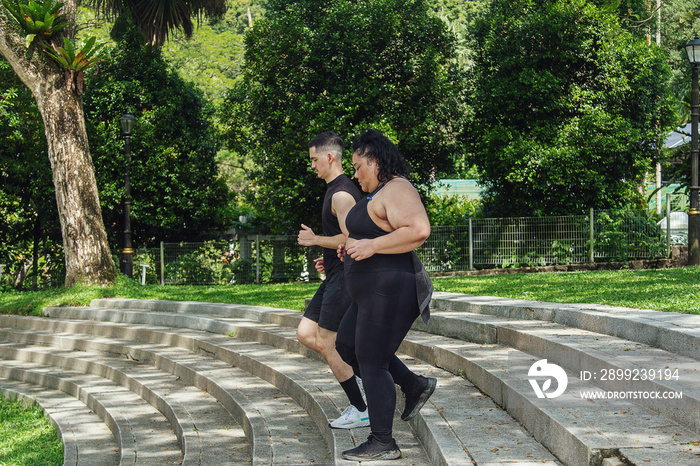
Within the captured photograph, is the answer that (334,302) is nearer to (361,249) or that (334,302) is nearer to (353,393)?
(353,393)

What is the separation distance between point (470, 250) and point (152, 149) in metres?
9.78

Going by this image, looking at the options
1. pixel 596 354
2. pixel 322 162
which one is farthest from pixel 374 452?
pixel 322 162

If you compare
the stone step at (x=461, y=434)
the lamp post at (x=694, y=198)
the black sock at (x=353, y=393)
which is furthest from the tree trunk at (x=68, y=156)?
the lamp post at (x=694, y=198)

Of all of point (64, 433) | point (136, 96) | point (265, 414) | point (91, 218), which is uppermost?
point (136, 96)

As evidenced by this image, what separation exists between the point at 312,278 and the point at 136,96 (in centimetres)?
766

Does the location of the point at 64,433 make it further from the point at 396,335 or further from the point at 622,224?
the point at 622,224

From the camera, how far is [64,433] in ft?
21.9

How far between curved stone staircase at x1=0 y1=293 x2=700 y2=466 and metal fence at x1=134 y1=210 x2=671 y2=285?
32.0 ft

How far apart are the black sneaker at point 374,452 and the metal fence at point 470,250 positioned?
14659 mm

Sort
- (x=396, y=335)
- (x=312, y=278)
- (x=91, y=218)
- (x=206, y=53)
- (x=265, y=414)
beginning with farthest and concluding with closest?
(x=206, y=53) < (x=312, y=278) < (x=91, y=218) < (x=265, y=414) < (x=396, y=335)

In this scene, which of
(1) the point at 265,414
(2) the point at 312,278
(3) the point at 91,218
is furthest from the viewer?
(2) the point at 312,278

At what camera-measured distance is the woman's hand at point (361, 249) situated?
3758 mm

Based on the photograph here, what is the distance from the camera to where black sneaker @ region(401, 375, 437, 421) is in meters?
4.22

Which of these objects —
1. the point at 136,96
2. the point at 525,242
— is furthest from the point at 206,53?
the point at 525,242
